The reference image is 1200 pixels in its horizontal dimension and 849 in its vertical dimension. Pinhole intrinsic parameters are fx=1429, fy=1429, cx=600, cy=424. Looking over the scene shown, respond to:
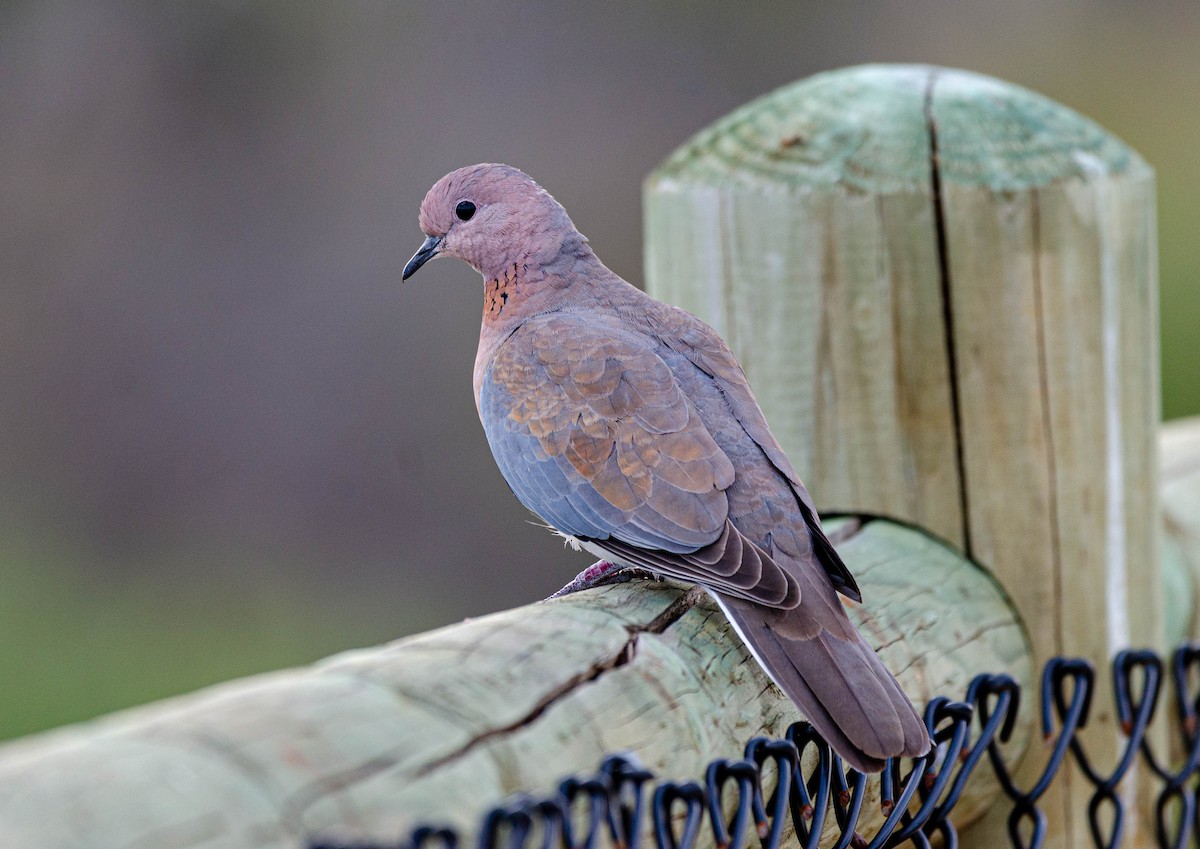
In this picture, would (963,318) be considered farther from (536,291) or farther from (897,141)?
(536,291)

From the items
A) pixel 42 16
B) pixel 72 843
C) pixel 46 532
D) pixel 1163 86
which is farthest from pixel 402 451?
pixel 72 843

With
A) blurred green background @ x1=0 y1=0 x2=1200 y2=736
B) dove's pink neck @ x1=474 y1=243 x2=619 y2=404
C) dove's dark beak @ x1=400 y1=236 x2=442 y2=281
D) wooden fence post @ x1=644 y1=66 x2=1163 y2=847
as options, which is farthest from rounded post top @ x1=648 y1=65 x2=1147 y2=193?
blurred green background @ x1=0 y1=0 x2=1200 y2=736

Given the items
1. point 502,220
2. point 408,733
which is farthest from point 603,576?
point 408,733

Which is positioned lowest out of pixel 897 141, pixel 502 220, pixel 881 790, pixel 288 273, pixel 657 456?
pixel 288 273

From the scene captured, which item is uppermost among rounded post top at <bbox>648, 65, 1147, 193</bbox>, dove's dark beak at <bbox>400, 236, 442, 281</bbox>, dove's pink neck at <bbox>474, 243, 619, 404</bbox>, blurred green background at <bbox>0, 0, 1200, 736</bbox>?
rounded post top at <bbox>648, 65, 1147, 193</bbox>

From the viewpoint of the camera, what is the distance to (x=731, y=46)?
25.6 feet

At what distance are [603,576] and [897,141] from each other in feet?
2.84

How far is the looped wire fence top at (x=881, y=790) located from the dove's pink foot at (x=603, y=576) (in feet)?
1.70

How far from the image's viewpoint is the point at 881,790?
5.96ft

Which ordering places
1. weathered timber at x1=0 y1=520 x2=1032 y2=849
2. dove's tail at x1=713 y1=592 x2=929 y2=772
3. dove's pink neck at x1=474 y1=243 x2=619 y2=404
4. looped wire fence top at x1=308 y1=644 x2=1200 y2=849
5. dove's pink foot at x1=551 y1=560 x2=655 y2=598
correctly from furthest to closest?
dove's pink neck at x1=474 y1=243 x2=619 y2=404
dove's pink foot at x1=551 y1=560 x2=655 y2=598
dove's tail at x1=713 y1=592 x2=929 y2=772
looped wire fence top at x1=308 y1=644 x2=1200 y2=849
weathered timber at x1=0 y1=520 x2=1032 y2=849

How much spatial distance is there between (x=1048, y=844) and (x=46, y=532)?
5.70 metres

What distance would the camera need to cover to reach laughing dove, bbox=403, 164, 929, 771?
183 cm

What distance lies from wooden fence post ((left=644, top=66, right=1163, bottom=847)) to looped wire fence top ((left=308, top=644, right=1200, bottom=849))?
0.37 feet

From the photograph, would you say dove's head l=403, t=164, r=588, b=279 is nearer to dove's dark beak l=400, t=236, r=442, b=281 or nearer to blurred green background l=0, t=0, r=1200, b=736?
dove's dark beak l=400, t=236, r=442, b=281
